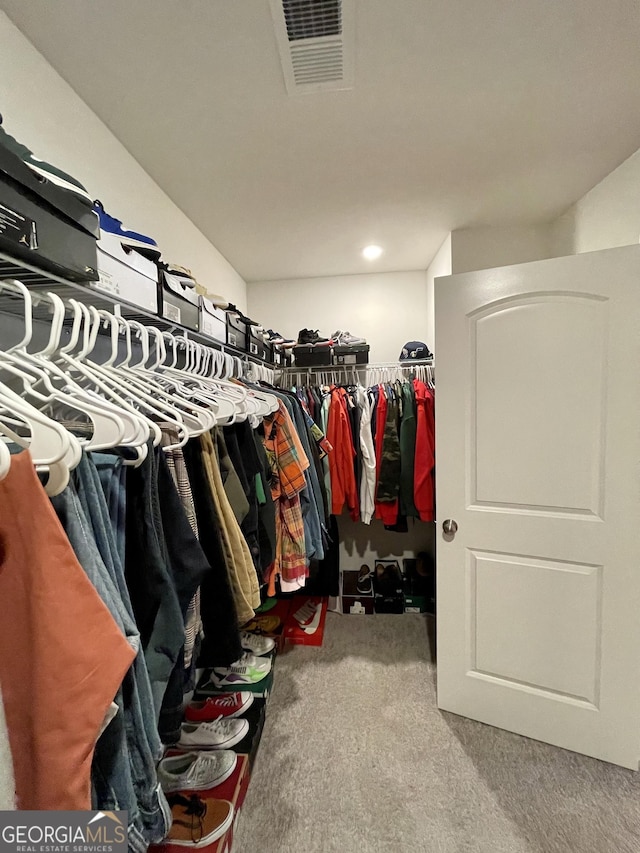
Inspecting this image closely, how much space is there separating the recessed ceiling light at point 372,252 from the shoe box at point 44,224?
74.0 inches

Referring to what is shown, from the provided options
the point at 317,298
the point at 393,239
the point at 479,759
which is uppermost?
the point at 393,239

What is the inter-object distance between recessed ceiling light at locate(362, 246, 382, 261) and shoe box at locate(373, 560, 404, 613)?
219 centimetres

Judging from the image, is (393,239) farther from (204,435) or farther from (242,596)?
(242,596)

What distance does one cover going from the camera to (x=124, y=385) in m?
0.74

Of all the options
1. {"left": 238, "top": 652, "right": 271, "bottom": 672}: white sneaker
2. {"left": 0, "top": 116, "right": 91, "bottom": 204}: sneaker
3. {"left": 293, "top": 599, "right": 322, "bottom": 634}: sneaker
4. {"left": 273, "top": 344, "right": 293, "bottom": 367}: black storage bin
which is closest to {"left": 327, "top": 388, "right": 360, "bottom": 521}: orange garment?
{"left": 273, "top": 344, "right": 293, "bottom": 367}: black storage bin

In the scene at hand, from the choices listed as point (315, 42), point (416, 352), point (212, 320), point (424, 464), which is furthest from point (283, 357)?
point (315, 42)

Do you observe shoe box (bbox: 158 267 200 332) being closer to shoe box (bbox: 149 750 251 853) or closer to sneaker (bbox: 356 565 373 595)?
shoe box (bbox: 149 750 251 853)

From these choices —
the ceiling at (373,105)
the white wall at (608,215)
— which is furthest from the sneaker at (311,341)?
the white wall at (608,215)

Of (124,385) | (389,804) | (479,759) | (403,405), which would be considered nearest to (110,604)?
(124,385)

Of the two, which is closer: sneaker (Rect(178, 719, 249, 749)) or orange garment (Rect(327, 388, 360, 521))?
sneaker (Rect(178, 719, 249, 749))

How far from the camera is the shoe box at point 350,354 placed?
238cm

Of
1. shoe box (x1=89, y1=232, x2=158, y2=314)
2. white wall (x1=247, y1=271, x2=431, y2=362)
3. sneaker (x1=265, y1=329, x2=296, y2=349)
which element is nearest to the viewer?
shoe box (x1=89, y1=232, x2=158, y2=314)

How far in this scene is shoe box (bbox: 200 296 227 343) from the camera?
1.41 meters

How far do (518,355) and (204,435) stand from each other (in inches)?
48.7
